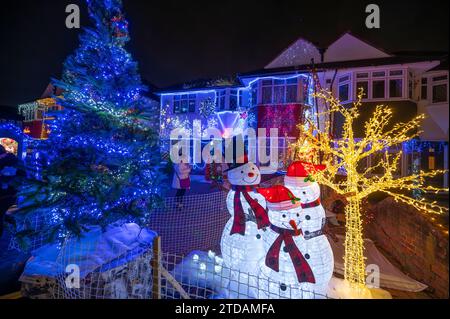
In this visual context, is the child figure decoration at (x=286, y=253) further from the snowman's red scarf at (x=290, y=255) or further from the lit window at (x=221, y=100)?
the lit window at (x=221, y=100)

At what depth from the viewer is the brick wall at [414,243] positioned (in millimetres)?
4164

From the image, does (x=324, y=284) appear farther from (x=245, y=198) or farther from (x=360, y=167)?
(x=360, y=167)

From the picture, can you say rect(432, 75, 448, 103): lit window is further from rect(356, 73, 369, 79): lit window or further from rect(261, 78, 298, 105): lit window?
rect(261, 78, 298, 105): lit window

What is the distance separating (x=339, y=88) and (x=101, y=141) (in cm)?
1122

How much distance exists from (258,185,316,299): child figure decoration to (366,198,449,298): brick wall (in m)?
2.74

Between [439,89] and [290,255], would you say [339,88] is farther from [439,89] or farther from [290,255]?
[290,255]

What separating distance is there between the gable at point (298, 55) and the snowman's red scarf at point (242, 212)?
11.7 metres

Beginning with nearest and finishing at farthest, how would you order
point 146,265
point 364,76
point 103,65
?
point 146,265 → point 103,65 → point 364,76

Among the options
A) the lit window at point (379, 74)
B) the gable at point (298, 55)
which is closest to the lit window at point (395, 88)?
the lit window at point (379, 74)

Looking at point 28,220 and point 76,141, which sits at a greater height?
point 76,141

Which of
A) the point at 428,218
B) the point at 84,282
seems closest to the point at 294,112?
the point at 428,218

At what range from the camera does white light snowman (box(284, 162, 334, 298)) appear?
132 inches

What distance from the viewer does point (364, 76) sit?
10.6 metres
